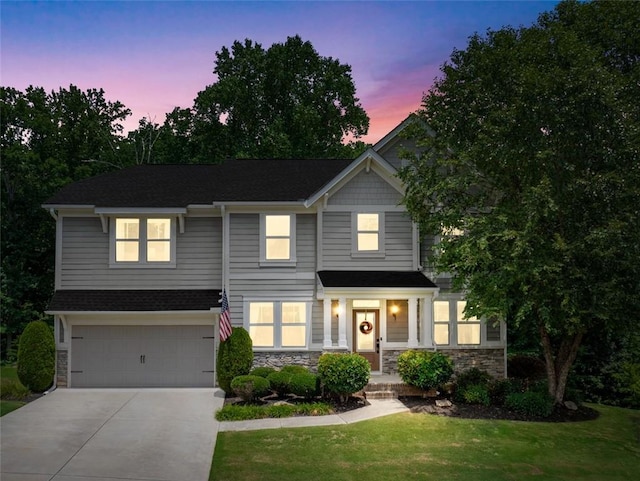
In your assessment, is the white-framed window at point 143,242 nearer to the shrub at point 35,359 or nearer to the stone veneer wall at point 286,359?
the shrub at point 35,359

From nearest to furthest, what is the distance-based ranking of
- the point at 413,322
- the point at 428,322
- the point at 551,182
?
the point at 551,182 < the point at 413,322 < the point at 428,322

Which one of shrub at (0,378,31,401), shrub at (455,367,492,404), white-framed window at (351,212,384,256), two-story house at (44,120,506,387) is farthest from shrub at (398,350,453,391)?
shrub at (0,378,31,401)

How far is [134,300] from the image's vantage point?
17672mm

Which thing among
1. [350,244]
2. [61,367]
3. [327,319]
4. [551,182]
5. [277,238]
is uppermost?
[551,182]

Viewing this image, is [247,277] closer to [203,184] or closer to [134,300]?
[134,300]

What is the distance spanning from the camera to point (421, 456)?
433 inches

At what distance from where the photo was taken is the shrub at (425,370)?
15.3 metres

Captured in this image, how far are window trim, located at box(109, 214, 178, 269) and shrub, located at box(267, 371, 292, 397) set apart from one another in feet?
18.1

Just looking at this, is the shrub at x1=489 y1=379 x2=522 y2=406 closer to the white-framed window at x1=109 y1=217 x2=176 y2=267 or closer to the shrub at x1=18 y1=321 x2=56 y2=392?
the white-framed window at x1=109 y1=217 x2=176 y2=267

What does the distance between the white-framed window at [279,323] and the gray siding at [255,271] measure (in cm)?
29

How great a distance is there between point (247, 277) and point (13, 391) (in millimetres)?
7802

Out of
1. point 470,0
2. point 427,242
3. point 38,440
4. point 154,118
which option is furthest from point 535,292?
point 154,118

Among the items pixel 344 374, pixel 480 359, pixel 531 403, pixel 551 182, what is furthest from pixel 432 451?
pixel 480 359

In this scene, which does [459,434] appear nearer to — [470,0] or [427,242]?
[427,242]
